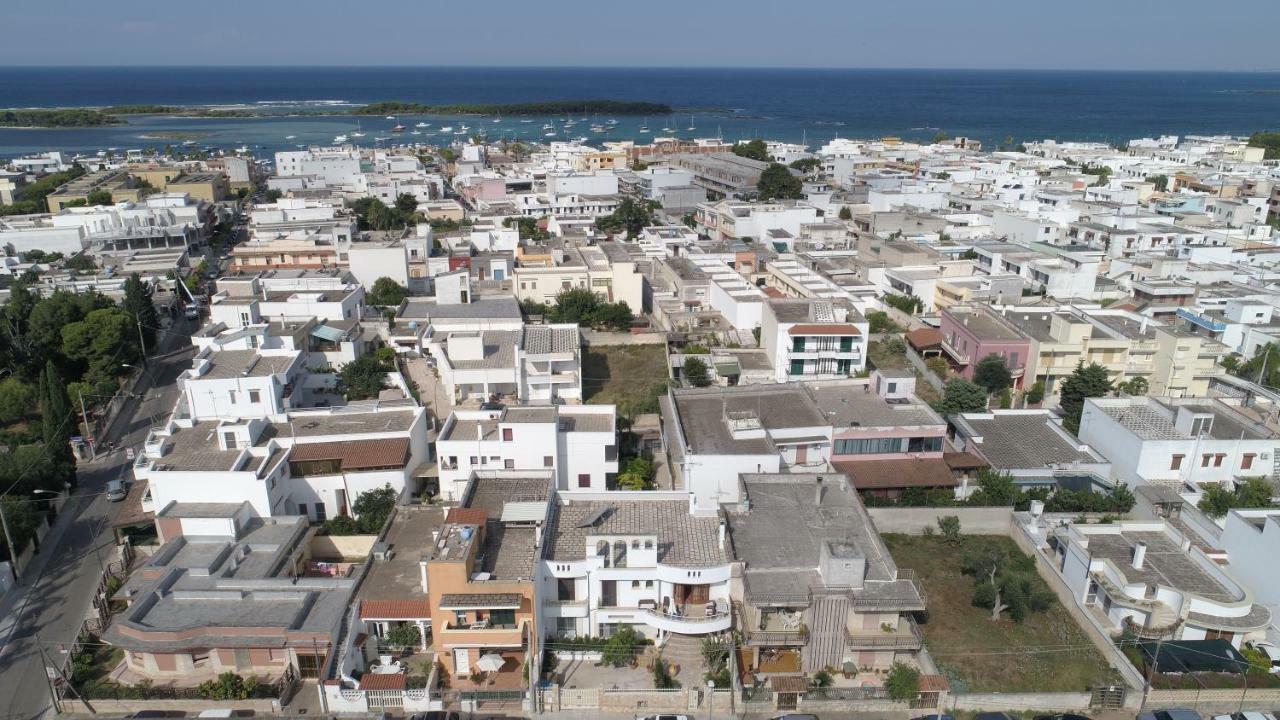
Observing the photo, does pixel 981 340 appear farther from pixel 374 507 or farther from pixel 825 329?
pixel 374 507

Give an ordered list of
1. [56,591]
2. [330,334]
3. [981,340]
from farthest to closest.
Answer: [330,334]
[981,340]
[56,591]

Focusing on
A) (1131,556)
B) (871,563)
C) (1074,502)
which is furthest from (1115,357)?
(871,563)

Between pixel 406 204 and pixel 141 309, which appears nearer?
pixel 141 309

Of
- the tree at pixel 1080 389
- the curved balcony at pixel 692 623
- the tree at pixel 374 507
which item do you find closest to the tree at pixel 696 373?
the tree at pixel 374 507

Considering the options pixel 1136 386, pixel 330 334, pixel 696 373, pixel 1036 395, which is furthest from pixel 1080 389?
pixel 330 334

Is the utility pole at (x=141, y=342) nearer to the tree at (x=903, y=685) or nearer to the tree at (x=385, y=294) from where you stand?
the tree at (x=385, y=294)

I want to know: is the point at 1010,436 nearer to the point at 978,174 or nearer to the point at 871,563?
the point at 871,563

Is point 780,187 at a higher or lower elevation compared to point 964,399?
higher
